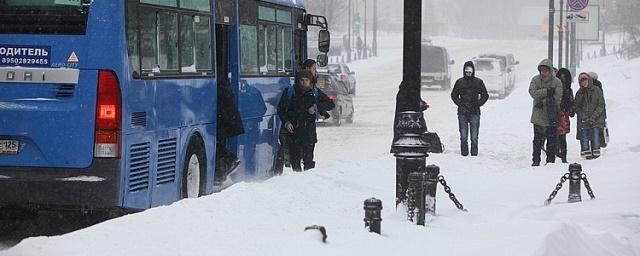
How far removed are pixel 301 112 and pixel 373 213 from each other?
22.8 feet

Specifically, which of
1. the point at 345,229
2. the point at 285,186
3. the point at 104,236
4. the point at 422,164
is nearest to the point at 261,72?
the point at 285,186

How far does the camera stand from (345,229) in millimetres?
9148

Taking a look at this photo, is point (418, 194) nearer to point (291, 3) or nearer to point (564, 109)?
point (291, 3)

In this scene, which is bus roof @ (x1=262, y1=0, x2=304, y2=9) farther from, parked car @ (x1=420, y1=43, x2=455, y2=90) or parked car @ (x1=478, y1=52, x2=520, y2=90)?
parked car @ (x1=420, y1=43, x2=455, y2=90)

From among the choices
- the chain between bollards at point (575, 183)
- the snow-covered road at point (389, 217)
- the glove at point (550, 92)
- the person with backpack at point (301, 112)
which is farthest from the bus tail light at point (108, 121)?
the glove at point (550, 92)

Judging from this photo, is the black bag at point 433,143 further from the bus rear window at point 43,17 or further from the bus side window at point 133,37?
the bus rear window at point 43,17

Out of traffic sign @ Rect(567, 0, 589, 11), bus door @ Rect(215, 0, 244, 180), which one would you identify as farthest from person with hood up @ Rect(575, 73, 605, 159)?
traffic sign @ Rect(567, 0, 589, 11)

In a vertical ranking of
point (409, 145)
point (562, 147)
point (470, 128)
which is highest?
point (409, 145)

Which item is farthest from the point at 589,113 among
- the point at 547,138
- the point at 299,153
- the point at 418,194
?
the point at 418,194

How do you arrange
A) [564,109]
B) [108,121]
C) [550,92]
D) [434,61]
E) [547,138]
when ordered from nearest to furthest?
[108,121] → [550,92] → [547,138] → [564,109] → [434,61]

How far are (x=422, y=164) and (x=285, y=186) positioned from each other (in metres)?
1.84

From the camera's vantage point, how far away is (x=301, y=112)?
15.9 metres

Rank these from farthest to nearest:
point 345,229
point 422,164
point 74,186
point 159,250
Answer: point 422,164 → point 74,186 → point 345,229 → point 159,250

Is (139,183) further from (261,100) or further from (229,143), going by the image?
(261,100)
